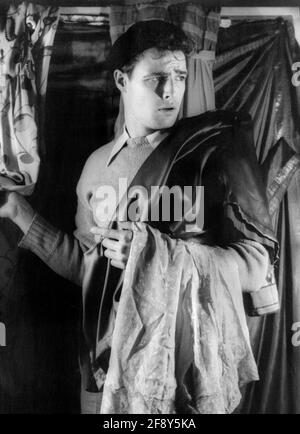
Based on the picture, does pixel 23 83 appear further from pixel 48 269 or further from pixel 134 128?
pixel 48 269

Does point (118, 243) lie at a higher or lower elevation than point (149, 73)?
lower

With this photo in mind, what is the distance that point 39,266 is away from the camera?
6.97 feet

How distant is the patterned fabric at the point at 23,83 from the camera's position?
2158mm

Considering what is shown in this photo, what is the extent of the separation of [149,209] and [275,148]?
1.77 ft

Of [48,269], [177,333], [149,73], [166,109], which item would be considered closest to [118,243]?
[48,269]

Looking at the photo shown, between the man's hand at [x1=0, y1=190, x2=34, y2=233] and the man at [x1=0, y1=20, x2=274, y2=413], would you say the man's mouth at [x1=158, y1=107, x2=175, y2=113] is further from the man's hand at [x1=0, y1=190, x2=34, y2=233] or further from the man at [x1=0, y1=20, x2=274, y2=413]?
the man's hand at [x1=0, y1=190, x2=34, y2=233]

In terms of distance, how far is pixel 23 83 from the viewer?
7.15 ft

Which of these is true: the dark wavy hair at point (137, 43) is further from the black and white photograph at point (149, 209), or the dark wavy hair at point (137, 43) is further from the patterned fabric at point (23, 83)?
the patterned fabric at point (23, 83)

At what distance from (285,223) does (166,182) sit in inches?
19.0

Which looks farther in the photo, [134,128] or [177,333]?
[134,128]

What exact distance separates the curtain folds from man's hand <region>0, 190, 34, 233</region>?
0.44 m

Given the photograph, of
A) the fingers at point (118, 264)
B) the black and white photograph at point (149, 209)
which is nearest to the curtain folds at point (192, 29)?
the black and white photograph at point (149, 209)

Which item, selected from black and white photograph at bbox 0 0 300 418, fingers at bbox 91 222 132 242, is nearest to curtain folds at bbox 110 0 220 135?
black and white photograph at bbox 0 0 300 418
